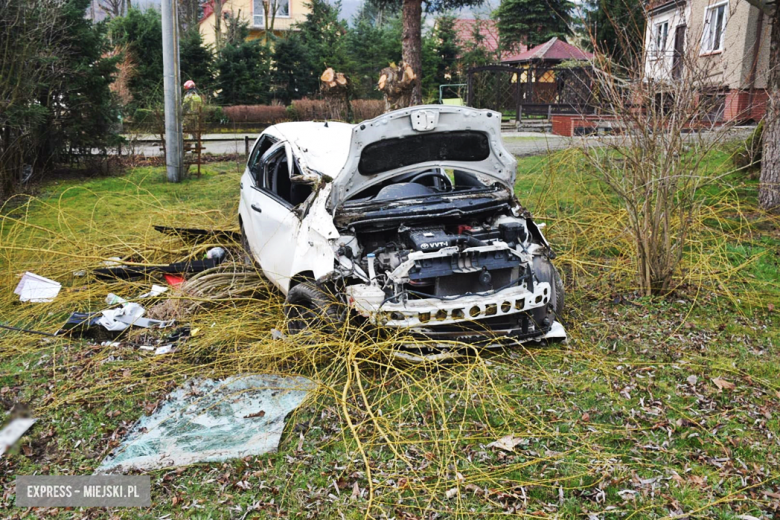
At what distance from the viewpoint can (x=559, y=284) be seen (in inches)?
228

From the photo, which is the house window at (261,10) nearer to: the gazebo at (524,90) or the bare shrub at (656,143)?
the gazebo at (524,90)

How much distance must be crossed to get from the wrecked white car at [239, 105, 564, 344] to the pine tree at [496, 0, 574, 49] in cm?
3068

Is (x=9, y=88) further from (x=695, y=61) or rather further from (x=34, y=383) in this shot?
(x=695, y=61)

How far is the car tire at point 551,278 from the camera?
545cm

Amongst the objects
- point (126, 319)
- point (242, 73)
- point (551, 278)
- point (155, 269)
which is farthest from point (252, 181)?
point (242, 73)

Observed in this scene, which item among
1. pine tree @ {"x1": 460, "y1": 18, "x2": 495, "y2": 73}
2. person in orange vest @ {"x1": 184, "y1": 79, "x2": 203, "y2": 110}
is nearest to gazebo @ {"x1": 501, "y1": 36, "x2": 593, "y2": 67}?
pine tree @ {"x1": 460, "y1": 18, "x2": 495, "y2": 73}

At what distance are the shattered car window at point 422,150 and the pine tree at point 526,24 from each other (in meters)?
30.5

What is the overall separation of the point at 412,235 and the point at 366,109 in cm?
1922

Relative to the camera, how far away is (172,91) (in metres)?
13.0

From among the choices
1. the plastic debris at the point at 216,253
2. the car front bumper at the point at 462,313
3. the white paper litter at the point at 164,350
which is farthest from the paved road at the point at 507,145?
the white paper litter at the point at 164,350

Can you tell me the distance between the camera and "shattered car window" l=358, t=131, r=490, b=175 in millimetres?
5645

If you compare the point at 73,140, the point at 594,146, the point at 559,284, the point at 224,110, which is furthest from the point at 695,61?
the point at 224,110

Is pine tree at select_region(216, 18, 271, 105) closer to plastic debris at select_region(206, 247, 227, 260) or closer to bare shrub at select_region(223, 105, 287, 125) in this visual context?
bare shrub at select_region(223, 105, 287, 125)

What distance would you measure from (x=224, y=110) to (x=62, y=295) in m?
19.7
